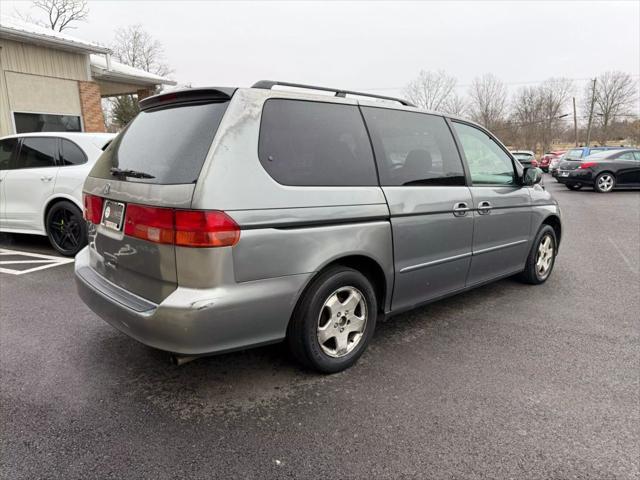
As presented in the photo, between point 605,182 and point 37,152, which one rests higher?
point 37,152

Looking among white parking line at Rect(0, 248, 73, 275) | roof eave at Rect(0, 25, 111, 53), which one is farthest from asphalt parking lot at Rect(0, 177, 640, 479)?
roof eave at Rect(0, 25, 111, 53)

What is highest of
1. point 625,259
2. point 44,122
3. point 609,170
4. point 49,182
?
point 44,122

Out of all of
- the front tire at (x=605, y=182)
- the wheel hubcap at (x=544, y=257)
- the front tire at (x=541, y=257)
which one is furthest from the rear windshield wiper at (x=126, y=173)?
the front tire at (x=605, y=182)

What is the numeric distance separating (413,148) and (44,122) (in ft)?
38.3

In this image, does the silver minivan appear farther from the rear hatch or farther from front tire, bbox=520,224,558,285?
front tire, bbox=520,224,558,285

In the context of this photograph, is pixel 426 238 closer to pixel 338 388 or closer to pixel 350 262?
pixel 350 262

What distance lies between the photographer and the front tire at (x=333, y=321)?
104 inches

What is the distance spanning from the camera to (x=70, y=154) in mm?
5719

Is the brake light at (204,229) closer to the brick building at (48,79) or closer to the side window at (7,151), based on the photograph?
the side window at (7,151)

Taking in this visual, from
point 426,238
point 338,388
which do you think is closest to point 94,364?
point 338,388

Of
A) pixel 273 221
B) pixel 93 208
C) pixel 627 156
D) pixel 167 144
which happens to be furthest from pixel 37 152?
pixel 627 156

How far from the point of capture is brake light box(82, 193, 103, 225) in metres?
2.88

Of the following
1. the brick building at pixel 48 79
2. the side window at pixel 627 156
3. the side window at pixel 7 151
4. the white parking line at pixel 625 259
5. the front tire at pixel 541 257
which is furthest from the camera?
the side window at pixel 627 156

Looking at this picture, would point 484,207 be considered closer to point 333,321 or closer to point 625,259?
point 333,321
